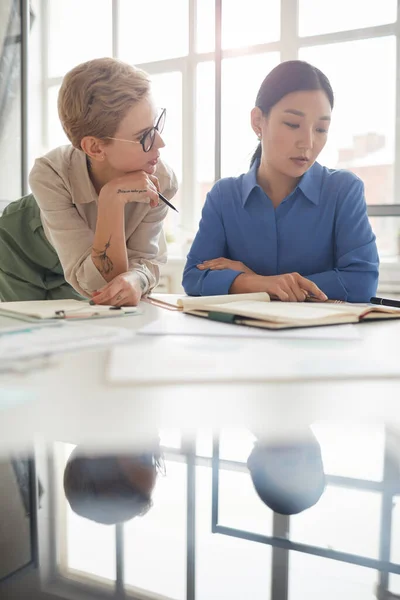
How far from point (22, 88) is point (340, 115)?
2.40m

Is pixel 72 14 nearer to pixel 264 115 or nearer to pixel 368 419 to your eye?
pixel 264 115

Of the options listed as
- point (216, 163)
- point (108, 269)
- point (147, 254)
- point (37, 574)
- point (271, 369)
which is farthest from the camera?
point (216, 163)

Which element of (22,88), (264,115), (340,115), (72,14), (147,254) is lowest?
(147,254)

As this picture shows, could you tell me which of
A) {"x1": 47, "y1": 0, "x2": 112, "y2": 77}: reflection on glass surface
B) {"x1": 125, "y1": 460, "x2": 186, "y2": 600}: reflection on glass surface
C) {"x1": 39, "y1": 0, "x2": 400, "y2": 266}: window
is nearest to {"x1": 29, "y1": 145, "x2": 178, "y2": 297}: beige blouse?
{"x1": 125, "y1": 460, "x2": 186, "y2": 600}: reflection on glass surface

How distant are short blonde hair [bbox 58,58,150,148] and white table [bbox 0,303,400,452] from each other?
3.15ft

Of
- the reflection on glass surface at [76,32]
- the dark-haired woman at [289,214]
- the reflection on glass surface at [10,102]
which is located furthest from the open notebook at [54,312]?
the reflection on glass surface at [76,32]

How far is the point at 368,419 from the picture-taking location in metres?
0.42

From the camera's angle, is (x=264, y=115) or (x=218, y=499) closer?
(x=218, y=499)

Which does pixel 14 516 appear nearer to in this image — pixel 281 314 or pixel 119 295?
pixel 281 314

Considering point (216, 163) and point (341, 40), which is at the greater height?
point (341, 40)

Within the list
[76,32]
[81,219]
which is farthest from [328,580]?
[76,32]

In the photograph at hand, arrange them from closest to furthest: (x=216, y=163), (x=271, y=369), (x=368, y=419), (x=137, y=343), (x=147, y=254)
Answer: (x=368, y=419), (x=271, y=369), (x=137, y=343), (x=147, y=254), (x=216, y=163)

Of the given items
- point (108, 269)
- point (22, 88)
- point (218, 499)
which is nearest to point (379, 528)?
point (218, 499)

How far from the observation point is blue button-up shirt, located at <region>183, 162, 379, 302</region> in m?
1.46
